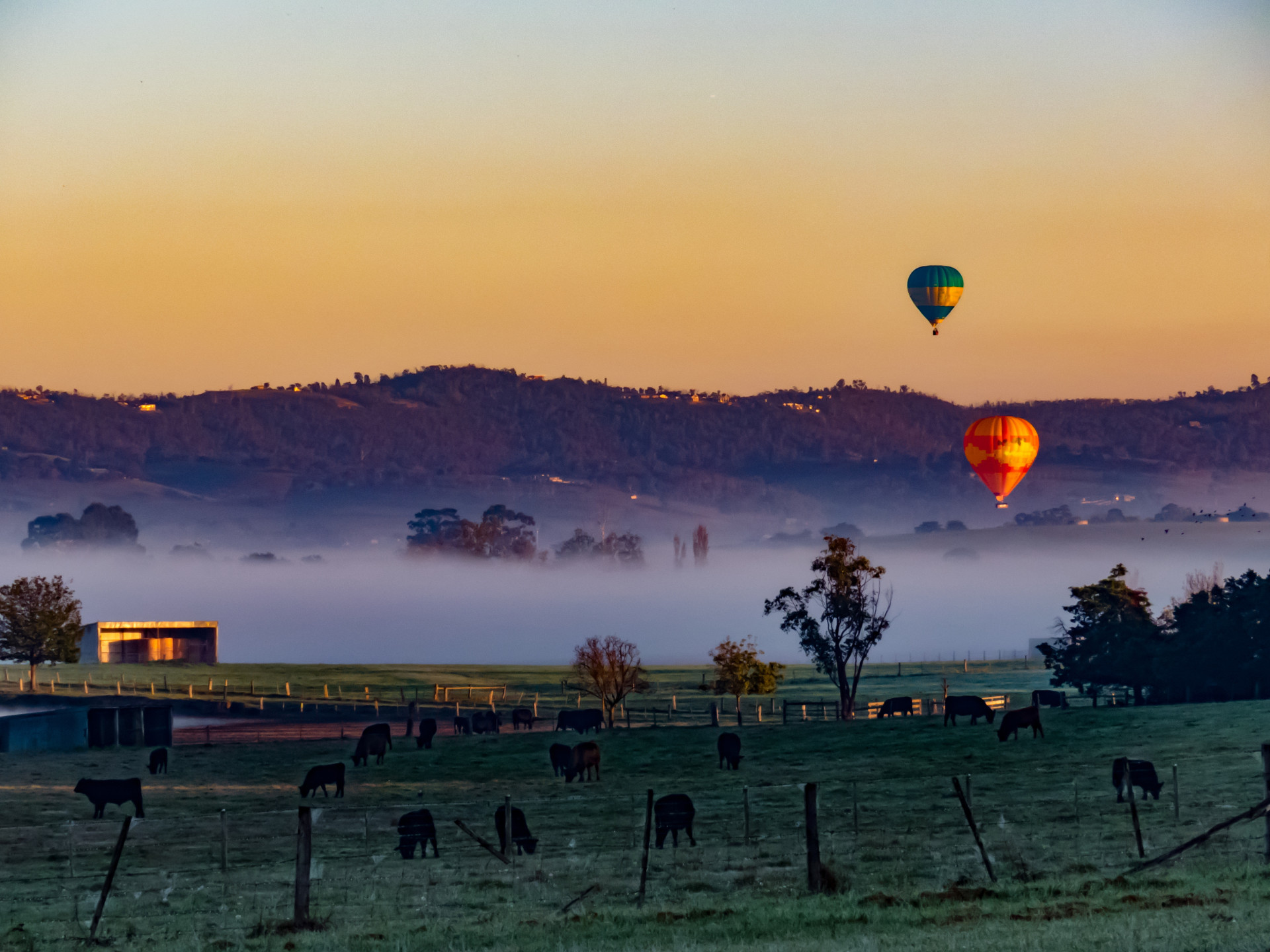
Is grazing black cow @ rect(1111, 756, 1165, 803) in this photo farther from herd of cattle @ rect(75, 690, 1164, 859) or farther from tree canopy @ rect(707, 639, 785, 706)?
tree canopy @ rect(707, 639, 785, 706)

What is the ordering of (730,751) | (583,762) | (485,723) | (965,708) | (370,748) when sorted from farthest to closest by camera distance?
(485,723) < (965,708) < (370,748) < (730,751) < (583,762)

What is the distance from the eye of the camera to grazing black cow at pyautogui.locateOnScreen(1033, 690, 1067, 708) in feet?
283

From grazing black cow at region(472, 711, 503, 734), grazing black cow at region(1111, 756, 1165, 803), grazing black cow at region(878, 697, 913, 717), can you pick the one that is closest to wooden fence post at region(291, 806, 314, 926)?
grazing black cow at region(1111, 756, 1165, 803)

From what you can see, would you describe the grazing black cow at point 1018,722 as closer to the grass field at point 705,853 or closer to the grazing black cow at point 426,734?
the grass field at point 705,853

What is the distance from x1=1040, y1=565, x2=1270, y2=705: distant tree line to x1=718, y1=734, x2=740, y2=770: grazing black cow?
109ft

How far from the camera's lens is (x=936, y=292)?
433ft

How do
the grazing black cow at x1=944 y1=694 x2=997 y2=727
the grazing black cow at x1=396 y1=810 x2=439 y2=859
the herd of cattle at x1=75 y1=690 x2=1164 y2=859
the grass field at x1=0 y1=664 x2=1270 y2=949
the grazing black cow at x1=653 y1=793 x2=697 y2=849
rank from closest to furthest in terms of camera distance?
the grass field at x1=0 y1=664 x2=1270 y2=949
the grazing black cow at x1=396 y1=810 x2=439 y2=859
the herd of cattle at x1=75 y1=690 x2=1164 y2=859
the grazing black cow at x1=653 y1=793 x2=697 y2=849
the grazing black cow at x1=944 y1=694 x2=997 y2=727

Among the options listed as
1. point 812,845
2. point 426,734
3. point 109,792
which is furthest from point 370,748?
point 812,845

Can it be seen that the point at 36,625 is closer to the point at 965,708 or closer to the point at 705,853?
the point at 965,708

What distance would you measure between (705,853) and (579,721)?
46740 mm

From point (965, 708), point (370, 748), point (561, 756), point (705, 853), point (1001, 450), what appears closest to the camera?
point (705, 853)

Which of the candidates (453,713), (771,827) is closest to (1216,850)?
(771,827)

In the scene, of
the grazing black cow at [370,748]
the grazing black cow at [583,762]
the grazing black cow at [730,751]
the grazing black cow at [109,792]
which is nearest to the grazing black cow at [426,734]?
the grazing black cow at [370,748]

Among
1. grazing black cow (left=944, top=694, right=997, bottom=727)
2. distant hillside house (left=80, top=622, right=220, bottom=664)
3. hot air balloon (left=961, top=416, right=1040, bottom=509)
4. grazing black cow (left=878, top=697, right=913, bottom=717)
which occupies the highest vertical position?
hot air balloon (left=961, top=416, right=1040, bottom=509)
